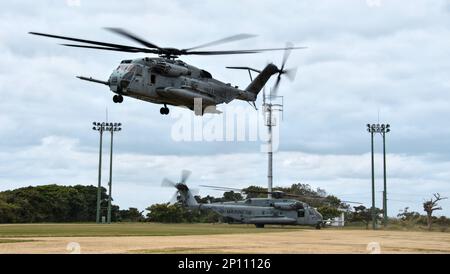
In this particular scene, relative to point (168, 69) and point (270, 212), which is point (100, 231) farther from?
point (270, 212)

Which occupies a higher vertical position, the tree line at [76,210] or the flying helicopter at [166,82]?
the flying helicopter at [166,82]

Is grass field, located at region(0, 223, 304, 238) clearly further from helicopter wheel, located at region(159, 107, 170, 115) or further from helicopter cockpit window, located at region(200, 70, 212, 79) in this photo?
helicopter cockpit window, located at region(200, 70, 212, 79)

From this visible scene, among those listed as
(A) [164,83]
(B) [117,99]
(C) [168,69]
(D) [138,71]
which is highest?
(C) [168,69]

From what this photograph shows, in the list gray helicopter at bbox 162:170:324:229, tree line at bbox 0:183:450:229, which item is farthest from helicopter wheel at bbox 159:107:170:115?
tree line at bbox 0:183:450:229

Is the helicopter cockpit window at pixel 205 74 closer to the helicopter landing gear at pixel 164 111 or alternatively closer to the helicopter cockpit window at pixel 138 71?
the helicopter landing gear at pixel 164 111

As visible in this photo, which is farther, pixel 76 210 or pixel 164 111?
pixel 76 210

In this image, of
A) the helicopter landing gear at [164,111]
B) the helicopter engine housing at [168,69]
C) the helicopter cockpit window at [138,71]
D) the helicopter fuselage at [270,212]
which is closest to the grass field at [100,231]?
the helicopter landing gear at [164,111]

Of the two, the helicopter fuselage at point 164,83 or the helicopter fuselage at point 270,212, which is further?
the helicopter fuselage at point 270,212

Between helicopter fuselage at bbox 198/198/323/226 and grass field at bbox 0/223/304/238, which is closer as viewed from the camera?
grass field at bbox 0/223/304/238

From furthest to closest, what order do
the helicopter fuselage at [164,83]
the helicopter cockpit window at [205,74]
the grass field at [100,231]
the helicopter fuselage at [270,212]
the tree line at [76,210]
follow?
the tree line at [76,210] → the helicopter fuselage at [270,212] → the helicopter cockpit window at [205,74] → the grass field at [100,231] → the helicopter fuselage at [164,83]

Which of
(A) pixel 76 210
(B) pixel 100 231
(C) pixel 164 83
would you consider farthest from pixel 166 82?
(A) pixel 76 210
